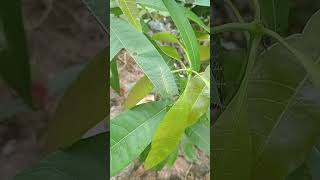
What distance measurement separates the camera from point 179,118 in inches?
28.8

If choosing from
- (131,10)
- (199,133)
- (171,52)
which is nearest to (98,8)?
(131,10)

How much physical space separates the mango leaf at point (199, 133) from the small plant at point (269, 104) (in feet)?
0.04

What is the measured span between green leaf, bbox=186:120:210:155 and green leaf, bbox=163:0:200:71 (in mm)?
87

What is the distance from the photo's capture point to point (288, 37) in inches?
31.2

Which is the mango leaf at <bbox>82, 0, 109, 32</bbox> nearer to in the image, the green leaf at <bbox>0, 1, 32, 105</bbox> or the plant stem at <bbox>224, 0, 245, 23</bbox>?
the green leaf at <bbox>0, 1, 32, 105</bbox>

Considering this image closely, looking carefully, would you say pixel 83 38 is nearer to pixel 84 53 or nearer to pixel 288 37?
pixel 84 53

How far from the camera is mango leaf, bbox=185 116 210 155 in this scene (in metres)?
0.78

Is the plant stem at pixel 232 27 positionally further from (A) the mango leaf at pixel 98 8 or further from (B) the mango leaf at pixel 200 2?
(A) the mango leaf at pixel 98 8

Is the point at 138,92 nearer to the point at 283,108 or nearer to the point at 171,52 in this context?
the point at 171,52

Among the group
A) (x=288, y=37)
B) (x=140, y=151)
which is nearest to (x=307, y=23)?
(x=288, y=37)

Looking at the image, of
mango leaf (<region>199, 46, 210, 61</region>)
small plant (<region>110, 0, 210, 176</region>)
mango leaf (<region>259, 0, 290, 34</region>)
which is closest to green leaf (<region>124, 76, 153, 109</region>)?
small plant (<region>110, 0, 210, 176</region>)

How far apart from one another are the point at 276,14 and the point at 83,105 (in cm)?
34

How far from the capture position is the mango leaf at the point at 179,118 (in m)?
0.73

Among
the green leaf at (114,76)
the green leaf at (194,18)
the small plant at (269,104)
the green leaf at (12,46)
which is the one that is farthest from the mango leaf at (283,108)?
the green leaf at (12,46)
